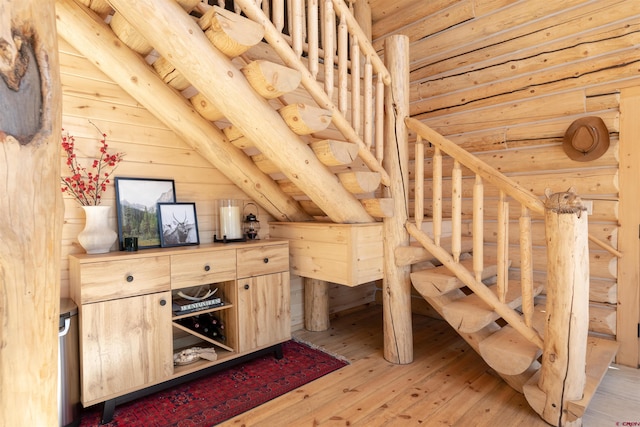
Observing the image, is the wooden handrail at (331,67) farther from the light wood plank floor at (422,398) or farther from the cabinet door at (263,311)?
the light wood plank floor at (422,398)

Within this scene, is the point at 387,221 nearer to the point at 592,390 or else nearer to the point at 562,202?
the point at 562,202

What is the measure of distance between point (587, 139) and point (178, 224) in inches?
117

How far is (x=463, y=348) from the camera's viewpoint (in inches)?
115

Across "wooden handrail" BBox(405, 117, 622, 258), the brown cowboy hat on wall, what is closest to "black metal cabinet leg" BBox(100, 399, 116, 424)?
"wooden handrail" BBox(405, 117, 622, 258)

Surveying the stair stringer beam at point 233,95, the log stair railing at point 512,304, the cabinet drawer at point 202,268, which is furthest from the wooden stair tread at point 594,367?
the cabinet drawer at point 202,268

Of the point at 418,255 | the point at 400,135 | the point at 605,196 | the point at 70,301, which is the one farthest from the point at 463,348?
the point at 70,301

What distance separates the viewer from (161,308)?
7.06 feet

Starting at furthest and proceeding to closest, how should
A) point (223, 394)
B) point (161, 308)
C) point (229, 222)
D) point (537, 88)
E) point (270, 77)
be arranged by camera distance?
1. point (537, 88)
2. point (229, 222)
3. point (223, 394)
4. point (161, 308)
5. point (270, 77)

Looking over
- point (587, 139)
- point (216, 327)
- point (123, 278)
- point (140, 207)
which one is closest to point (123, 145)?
point (140, 207)

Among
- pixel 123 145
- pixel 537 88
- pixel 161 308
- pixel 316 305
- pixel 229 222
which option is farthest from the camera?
pixel 316 305

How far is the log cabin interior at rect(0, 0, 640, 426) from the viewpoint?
1.84 m

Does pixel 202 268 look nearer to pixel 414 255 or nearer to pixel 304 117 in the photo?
pixel 304 117

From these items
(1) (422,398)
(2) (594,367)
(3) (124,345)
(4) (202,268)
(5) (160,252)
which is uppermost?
(5) (160,252)

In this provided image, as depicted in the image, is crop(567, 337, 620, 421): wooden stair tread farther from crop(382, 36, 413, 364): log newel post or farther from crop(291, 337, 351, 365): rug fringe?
crop(291, 337, 351, 365): rug fringe
